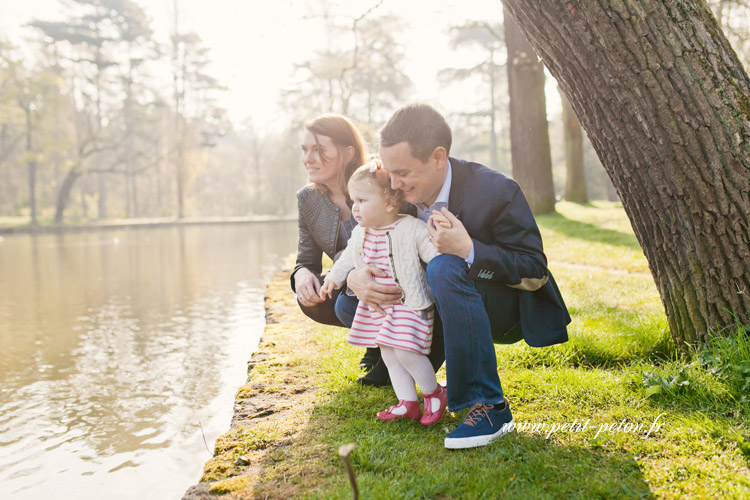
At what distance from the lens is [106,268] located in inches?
406

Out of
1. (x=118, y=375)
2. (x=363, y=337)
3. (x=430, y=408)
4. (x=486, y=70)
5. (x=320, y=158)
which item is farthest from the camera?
(x=486, y=70)

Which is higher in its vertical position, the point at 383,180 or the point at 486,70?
the point at 486,70

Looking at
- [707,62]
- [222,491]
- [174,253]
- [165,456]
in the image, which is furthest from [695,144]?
[174,253]

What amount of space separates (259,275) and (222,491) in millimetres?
7227

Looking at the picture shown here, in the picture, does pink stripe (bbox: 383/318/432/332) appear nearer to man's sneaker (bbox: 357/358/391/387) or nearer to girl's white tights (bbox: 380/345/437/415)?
girl's white tights (bbox: 380/345/437/415)

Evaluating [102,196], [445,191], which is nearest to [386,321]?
[445,191]

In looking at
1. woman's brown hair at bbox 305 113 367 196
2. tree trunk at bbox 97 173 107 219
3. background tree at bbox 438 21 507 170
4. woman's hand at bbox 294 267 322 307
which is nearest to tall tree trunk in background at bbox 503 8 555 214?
background tree at bbox 438 21 507 170

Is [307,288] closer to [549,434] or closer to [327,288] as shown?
[327,288]

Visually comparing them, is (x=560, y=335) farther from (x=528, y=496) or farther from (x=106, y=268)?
(x=106, y=268)

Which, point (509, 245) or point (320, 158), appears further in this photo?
point (320, 158)

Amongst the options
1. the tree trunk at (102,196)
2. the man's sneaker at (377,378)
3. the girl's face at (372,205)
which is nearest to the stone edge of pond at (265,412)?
the man's sneaker at (377,378)

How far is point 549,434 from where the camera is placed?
7.05ft

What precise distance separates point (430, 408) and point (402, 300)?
44 centimetres

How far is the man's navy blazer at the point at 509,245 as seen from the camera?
2.19m
